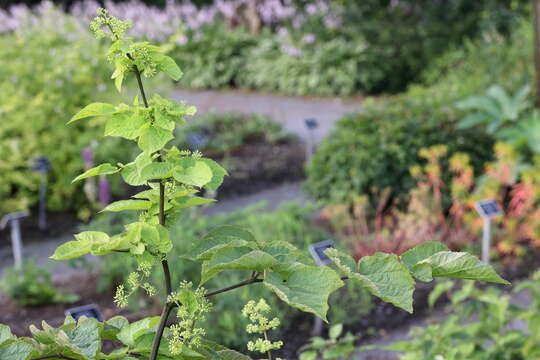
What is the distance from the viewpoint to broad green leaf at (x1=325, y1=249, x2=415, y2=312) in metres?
1.05

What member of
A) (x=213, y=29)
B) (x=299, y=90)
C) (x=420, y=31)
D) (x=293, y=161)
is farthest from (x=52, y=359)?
(x=213, y=29)

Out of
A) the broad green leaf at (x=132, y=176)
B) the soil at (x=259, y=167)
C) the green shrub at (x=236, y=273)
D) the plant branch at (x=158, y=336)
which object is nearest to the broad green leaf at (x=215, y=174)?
the broad green leaf at (x=132, y=176)

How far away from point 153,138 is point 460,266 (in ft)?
1.70

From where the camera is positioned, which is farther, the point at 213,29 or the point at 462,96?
the point at 213,29

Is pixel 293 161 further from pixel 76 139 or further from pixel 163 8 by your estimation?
pixel 163 8

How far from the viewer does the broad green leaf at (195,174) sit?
1062 millimetres

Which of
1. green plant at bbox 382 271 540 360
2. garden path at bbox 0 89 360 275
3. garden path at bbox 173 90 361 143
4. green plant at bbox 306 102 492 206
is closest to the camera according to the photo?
green plant at bbox 382 271 540 360

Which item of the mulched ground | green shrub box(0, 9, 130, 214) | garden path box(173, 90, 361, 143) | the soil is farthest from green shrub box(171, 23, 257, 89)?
the mulched ground

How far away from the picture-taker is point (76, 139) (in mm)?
6254

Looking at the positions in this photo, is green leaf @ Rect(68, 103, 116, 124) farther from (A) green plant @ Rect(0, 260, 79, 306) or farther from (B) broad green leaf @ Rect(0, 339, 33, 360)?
(A) green plant @ Rect(0, 260, 79, 306)

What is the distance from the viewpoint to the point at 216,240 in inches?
47.5

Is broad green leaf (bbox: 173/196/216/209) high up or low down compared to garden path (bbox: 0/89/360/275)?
up

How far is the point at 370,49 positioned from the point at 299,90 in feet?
4.71

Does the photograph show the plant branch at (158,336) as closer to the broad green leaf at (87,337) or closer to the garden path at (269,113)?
the broad green leaf at (87,337)
